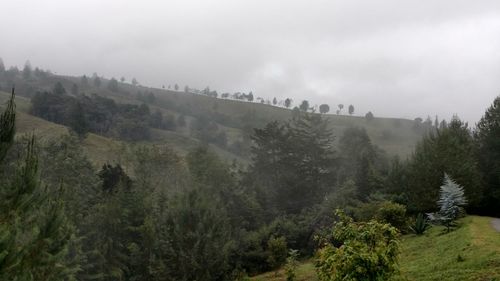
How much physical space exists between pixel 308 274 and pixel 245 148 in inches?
4980

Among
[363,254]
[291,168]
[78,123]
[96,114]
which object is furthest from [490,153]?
[96,114]

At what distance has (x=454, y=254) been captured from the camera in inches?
816

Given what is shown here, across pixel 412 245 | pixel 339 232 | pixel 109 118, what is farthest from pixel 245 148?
pixel 339 232

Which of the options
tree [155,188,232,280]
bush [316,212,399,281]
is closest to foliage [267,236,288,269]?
tree [155,188,232,280]

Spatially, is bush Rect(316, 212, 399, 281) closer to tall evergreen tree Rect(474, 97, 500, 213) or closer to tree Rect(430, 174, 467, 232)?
tree Rect(430, 174, 467, 232)

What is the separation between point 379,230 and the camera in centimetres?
1065

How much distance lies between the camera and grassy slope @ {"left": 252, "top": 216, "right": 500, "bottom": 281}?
17781 millimetres

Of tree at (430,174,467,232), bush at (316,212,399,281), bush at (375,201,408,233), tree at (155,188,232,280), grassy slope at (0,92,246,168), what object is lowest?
grassy slope at (0,92,246,168)

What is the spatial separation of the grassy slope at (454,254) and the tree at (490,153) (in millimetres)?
11148

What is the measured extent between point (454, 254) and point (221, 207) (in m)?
23.0

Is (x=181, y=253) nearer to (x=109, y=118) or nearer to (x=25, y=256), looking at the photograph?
(x=25, y=256)

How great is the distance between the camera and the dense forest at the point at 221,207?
18.4m

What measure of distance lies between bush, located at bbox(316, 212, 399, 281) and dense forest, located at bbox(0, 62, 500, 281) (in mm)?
51

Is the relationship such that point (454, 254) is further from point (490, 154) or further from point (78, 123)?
point (78, 123)
